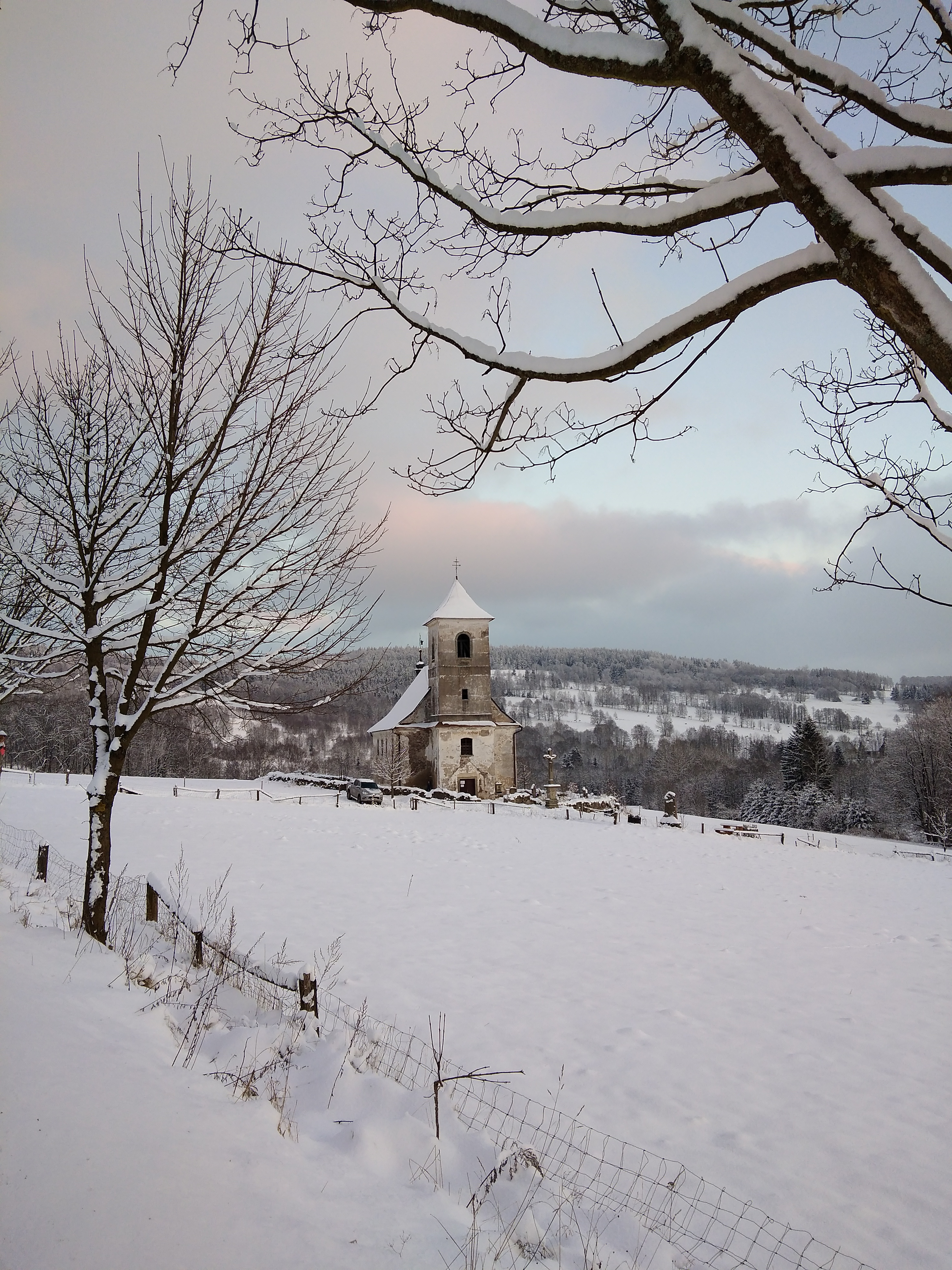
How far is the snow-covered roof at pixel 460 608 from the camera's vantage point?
41.9 metres

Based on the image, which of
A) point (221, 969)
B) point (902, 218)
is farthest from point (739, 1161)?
point (902, 218)

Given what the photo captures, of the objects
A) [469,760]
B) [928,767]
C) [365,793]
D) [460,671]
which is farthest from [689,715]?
[365,793]

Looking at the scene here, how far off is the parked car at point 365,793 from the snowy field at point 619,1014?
1442cm

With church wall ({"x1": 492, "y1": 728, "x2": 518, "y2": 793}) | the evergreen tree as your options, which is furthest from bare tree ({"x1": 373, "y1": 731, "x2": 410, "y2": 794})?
the evergreen tree

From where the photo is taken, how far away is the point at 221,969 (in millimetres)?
5910

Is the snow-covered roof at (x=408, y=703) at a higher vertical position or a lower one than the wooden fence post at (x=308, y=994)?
higher

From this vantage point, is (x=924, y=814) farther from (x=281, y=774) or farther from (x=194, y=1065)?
(x=194, y=1065)

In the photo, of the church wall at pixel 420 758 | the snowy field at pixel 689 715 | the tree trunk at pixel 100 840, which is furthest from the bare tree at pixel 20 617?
the snowy field at pixel 689 715

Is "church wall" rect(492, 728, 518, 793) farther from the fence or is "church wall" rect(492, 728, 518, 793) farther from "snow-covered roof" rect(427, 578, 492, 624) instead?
the fence

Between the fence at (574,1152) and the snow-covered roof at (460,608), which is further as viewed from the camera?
the snow-covered roof at (460,608)

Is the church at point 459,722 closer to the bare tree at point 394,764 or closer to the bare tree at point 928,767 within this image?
the bare tree at point 394,764

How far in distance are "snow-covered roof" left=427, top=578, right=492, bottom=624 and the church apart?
0.13 feet

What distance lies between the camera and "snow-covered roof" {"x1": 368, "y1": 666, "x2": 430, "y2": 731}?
4491 cm

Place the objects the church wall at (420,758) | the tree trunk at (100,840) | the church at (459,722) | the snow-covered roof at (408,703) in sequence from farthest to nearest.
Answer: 1. the snow-covered roof at (408,703)
2. the church wall at (420,758)
3. the church at (459,722)
4. the tree trunk at (100,840)
